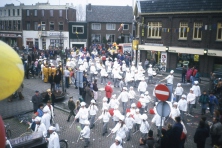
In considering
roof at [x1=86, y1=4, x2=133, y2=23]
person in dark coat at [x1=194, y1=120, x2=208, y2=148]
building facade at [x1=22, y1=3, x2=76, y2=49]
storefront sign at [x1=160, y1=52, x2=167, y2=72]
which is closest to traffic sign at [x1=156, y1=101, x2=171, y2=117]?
person in dark coat at [x1=194, y1=120, x2=208, y2=148]

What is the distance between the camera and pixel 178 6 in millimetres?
26094

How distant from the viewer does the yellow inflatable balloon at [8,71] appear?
3.26m

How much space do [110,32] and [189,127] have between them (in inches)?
1579

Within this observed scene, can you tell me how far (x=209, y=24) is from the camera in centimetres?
2397

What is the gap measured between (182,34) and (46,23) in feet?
101

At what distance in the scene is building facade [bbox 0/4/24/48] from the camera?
163 ft

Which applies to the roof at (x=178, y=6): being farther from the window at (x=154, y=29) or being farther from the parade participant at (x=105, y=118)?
the parade participant at (x=105, y=118)

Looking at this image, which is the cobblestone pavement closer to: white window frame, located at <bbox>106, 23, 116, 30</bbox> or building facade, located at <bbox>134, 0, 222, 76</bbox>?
building facade, located at <bbox>134, 0, 222, 76</bbox>

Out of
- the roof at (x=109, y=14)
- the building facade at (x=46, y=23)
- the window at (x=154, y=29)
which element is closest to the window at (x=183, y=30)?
the window at (x=154, y=29)

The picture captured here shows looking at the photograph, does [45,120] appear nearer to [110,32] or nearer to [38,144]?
[38,144]

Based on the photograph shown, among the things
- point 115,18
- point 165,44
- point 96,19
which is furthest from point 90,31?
point 165,44

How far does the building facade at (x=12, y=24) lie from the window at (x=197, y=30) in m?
36.5

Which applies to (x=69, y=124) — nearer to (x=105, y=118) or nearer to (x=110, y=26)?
(x=105, y=118)

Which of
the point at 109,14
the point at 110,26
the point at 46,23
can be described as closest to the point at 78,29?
the point at 46,23
